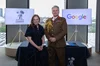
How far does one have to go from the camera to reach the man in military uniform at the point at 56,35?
3.35 m

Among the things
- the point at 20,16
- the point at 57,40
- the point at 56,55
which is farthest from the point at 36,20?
the point at 20,16

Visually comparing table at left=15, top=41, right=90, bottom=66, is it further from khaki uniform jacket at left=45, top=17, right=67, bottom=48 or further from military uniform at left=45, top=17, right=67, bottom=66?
khaki uniform jacket at left=45, top=17, right=67, bottom=48

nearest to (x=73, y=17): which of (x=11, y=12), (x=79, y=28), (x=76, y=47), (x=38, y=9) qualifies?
(x=79, y=28)

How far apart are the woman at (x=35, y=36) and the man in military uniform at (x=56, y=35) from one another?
150 millimetres

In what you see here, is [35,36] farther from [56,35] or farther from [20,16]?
[20,16]

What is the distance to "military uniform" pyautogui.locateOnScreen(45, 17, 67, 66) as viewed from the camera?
132 inches

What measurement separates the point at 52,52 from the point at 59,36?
34 centimetres

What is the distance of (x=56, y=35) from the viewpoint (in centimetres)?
335

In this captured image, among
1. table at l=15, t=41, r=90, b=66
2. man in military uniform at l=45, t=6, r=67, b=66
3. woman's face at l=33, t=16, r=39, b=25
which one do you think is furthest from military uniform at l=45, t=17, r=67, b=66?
woman's face at l=33, t=16, r=39, b=25

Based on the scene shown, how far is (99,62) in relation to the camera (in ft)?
17.4

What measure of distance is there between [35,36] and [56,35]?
0.37 meters

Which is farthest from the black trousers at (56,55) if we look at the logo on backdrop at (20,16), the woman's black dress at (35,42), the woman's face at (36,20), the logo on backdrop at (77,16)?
the logo on backdrop at (20,16)

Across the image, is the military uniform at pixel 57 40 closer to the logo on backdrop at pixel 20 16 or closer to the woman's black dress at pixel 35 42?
the woman's black dress at pixel 35 42

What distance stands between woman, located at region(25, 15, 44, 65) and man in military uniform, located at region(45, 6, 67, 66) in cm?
15
